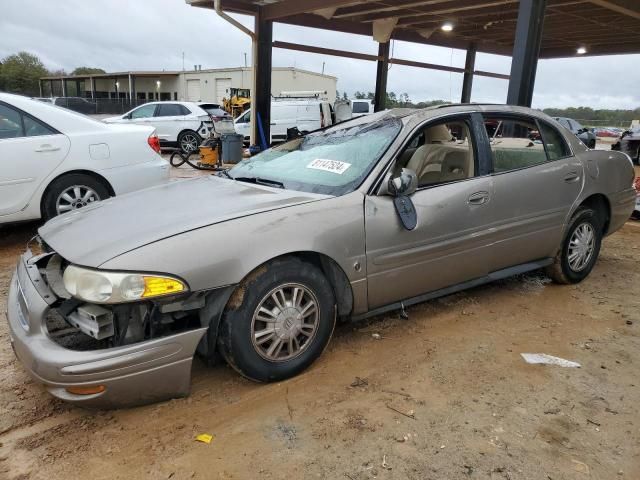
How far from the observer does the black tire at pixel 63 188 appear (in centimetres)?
503

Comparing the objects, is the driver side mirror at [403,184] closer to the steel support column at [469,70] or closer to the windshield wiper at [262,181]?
the windshield wiper at [262,181]

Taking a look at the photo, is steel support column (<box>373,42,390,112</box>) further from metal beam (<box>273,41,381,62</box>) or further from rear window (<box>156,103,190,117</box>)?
rear window (<box>156,103,190,117</box>)

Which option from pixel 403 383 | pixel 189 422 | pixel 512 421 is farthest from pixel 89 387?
pixel 512 421

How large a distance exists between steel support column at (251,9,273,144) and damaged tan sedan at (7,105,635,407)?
25.3 feet

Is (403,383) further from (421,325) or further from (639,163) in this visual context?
(639,163)

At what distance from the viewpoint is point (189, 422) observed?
242cm

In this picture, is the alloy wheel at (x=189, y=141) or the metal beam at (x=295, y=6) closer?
the metal beam at (x=295, y=6)

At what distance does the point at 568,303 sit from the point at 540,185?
3.35 ft

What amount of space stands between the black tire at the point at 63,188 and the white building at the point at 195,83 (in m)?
23.4

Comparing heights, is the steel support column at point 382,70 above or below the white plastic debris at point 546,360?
above

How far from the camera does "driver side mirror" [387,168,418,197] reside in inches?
116

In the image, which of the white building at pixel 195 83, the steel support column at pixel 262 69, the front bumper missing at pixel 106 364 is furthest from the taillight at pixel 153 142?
the white building at pixel 195 83

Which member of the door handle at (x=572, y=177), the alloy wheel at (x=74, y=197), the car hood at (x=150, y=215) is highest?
the door handle at (x=572, y=177)

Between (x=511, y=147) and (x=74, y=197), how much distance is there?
4.30 meters
